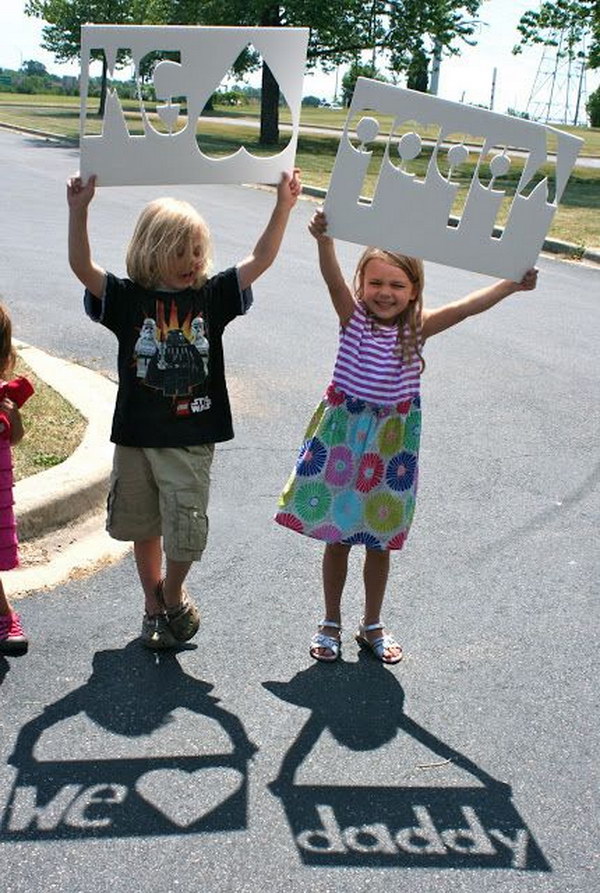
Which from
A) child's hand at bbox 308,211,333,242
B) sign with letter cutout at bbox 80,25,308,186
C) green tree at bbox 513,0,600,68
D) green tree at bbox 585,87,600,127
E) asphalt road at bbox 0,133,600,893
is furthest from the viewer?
green tree at bbox 585,87,600,127

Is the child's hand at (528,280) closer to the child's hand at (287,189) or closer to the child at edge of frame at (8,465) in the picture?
the child's hand at (287,189)

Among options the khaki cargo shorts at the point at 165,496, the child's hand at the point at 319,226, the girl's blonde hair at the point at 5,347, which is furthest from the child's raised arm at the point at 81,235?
the child's hand at the point at 319,226

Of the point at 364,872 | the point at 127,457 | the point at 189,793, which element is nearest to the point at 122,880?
the point at 189,793

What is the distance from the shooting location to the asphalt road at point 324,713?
2764mm

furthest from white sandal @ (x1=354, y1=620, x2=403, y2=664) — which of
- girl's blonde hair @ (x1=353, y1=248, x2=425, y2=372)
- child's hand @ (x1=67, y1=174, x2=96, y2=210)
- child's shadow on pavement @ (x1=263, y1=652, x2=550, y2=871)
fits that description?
child's hand @ (x1=67, y1=174, x2=96, y2=210)

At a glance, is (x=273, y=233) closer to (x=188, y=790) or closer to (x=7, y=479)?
Answer: (x=7, y=479)

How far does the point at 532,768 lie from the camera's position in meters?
3.19

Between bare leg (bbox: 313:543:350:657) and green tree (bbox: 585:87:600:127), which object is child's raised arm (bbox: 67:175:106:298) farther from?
green tree (bbox: 585:87:600:127)

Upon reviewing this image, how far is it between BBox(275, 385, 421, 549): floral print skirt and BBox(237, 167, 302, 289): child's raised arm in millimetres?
456

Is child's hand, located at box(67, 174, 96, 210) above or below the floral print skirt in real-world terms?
above

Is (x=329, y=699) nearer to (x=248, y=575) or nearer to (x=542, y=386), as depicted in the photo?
(x=248, y=575)

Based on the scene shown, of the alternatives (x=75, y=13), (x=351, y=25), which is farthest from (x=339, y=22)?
(x=75, y=13)

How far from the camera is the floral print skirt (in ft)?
12.0

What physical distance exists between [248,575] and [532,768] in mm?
1470
